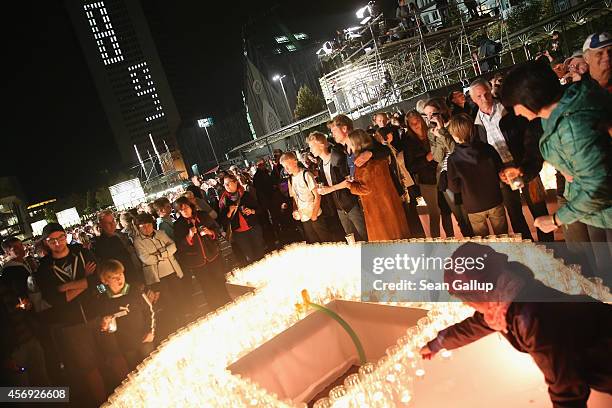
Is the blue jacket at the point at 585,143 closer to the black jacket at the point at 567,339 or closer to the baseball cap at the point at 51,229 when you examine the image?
the black jacket at the point at 567,339

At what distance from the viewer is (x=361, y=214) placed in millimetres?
4777

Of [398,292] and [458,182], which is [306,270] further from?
[458,182]

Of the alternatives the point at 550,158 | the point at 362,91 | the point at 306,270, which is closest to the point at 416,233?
the point at 306,270

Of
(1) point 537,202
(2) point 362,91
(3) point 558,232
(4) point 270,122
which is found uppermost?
(4) point 270,122

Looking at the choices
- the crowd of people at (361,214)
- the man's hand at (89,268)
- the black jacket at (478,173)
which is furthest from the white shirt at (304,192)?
the man's hand at (89,268)

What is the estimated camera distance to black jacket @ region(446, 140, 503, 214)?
328 cm

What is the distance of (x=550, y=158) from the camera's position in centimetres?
204

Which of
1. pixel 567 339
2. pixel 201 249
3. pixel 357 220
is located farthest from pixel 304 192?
pixel 567 339

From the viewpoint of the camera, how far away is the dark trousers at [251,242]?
20.5ft

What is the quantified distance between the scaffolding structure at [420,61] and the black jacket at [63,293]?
30.2 feet

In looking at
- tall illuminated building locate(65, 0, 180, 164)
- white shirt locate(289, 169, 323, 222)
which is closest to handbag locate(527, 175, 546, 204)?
white shirt locate(289, 169, 323, 222)

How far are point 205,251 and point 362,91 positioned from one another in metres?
10.7

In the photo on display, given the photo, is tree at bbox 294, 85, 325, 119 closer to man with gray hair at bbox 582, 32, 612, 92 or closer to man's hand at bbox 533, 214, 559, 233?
man with gray hair at bbox 582, 32, 612, 92

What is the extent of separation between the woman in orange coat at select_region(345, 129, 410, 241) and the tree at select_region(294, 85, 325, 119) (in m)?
30.2
